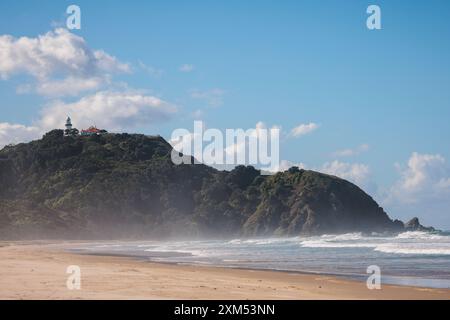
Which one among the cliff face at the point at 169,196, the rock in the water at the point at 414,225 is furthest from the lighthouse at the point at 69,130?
the rock in the water at the point at 414,225

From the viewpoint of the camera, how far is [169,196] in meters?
118

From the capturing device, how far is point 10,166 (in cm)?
12612

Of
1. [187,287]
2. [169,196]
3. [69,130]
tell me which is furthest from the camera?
[69,130]

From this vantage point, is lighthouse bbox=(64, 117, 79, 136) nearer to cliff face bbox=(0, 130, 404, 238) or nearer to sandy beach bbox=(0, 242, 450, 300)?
cliff face bbox=(0, 130, 404, 238)

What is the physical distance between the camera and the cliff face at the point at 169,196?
107562 mm

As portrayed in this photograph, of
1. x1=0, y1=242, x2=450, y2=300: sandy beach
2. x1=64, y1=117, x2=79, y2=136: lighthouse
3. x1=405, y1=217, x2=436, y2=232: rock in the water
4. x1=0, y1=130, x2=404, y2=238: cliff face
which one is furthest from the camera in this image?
x1=64, y1=117, x2=79, y2=136: lighthouse

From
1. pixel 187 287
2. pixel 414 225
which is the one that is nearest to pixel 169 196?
pixel 414 225

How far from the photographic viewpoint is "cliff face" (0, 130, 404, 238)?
107562mm

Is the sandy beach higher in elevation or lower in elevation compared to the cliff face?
lower

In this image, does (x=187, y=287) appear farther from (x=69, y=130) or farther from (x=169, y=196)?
(x=69, y=130)

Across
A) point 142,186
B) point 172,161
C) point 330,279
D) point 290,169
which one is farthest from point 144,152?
point 330,279

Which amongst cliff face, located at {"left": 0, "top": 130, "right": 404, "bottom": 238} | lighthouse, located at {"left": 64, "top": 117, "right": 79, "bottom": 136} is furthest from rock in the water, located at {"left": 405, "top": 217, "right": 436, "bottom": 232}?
lighthouse, located at {"left": 64, "top": 117, "right": 79, "bottom": 136}
